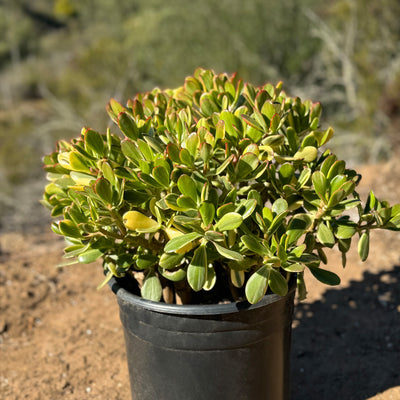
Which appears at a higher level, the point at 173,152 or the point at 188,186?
the point at 173,152

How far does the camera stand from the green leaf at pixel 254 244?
1.19 metres

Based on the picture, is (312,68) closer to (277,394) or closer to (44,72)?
(277,394)

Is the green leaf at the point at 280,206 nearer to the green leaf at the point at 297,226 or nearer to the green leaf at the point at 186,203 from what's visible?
the green leaf at the point at 297,226

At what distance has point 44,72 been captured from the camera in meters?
20.7

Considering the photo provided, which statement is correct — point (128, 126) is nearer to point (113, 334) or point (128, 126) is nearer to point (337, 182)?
point (337, 182)

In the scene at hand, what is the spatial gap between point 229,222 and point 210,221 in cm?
6

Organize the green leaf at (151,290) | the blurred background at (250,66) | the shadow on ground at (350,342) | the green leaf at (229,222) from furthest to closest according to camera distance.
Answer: the blurred background at (250,66), the shadow on ground at (350,342), the green leaf at (151,290), the green leaf at (229,222)

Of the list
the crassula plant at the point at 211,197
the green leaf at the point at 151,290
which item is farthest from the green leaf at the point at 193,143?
the green leaf at the point at 151,290

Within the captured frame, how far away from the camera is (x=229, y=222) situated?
117 cm

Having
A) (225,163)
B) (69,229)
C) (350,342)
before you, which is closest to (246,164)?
(225,163)

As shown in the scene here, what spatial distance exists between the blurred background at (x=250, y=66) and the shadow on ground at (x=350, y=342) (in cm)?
210

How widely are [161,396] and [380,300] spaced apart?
4.93ft

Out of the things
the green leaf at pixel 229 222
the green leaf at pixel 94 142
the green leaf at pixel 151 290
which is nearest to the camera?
the green leaf at pixel 229 222

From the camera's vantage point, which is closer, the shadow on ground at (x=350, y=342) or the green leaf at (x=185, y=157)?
the green leaf at (x=185, y=157)
